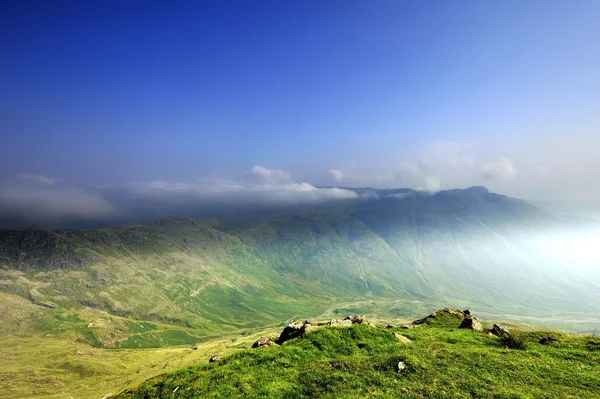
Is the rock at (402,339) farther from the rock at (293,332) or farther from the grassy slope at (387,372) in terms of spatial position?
the rock at (293,332)

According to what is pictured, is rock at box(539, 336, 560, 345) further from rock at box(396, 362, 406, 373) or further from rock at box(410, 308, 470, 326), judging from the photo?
rock at box(396, 362, 406, 373)

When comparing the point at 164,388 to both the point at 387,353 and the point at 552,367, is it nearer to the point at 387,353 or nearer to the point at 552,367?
the point at 387,353

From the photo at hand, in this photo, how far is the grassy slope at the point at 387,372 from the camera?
24.8 metres

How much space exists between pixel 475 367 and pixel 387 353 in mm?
7857

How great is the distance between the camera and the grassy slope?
2483 cm

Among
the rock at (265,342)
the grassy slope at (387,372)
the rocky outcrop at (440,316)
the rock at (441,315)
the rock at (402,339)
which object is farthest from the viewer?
the rock at (441,315)

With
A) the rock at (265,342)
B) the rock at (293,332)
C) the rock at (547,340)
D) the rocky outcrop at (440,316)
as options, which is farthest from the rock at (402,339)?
the rocky outcrop at (440,316)

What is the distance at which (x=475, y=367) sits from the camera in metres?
28.0

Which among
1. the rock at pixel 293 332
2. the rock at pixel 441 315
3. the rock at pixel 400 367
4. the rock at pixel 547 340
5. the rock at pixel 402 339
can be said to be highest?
the rock at pixel 400 367

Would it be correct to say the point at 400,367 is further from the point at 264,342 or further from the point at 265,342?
the point at 264,342

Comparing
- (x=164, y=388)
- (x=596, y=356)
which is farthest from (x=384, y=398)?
(x=596, y=356)

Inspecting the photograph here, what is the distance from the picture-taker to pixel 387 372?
27.1 meters

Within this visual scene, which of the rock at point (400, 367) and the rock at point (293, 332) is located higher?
the rock at point (400, 367)

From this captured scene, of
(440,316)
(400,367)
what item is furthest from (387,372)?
(440,316)
